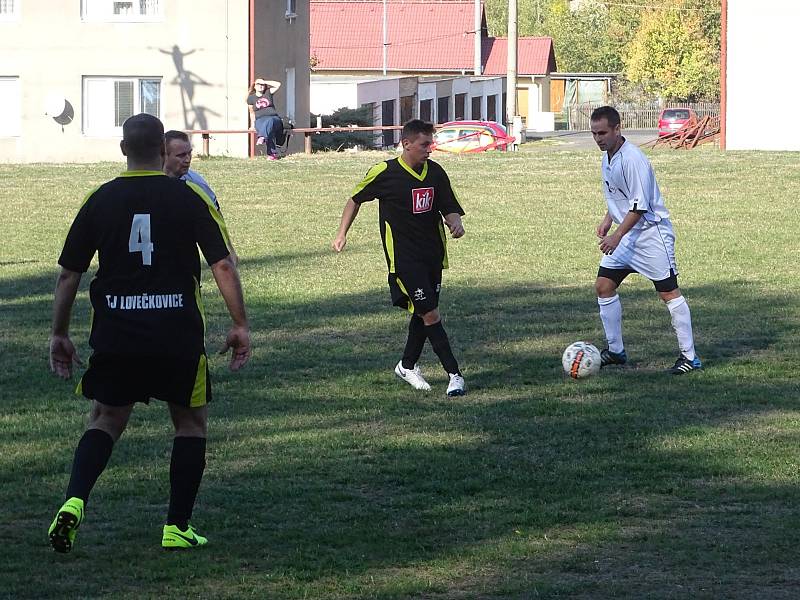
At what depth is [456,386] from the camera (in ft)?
31.3

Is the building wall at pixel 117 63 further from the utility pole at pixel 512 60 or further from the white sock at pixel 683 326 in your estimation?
the white sock at pixel 683 326

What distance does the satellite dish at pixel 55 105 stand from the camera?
38.5 metres

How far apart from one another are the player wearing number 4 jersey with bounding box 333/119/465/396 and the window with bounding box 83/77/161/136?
100ft

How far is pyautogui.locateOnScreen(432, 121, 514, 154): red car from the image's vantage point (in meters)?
44.0

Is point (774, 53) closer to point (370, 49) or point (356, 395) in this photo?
point (356, 395)

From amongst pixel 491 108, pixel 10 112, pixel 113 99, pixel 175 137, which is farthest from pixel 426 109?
pixel 175 137

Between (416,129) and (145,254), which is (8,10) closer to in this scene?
(416,129)

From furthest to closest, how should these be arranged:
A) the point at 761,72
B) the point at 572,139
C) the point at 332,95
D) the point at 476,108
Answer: the point at 476,108 → the point at 572,139 → the point at 332,95 → the point at 761,72

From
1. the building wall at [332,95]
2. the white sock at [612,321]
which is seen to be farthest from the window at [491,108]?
the white sock at [612,321]

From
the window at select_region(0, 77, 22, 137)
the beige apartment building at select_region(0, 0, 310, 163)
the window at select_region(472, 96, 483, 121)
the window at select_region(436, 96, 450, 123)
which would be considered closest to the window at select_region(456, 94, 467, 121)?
the window at select_region(436, 96, 450, 123)

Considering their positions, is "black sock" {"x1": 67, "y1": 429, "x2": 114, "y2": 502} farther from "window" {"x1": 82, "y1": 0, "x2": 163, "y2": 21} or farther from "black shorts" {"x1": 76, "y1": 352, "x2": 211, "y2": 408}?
"window" {"x1": 82, "y1": 0, "x2": 163, "y2": 21}

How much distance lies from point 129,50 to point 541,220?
2103cm

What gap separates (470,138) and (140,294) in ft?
129

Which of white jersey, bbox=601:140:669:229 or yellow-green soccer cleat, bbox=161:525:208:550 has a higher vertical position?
white jersey, bbox=601:140:669:229
